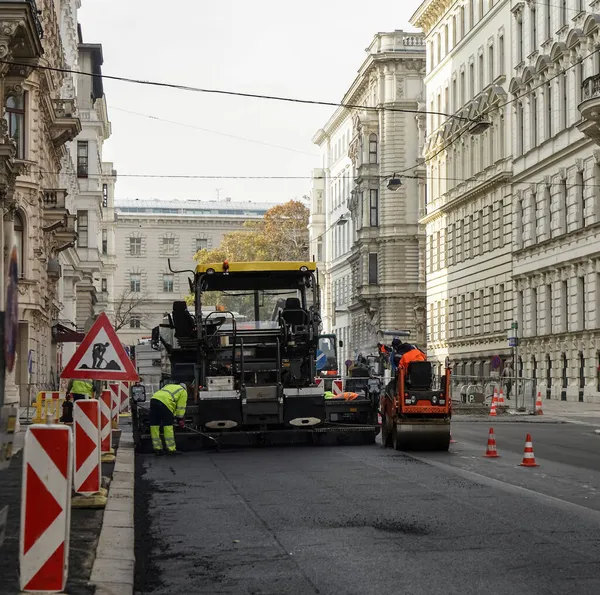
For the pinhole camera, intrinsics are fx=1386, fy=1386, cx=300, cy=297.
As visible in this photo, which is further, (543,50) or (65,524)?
(543,50)

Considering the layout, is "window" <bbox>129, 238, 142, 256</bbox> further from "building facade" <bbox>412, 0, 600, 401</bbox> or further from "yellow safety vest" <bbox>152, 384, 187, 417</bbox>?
"yellow safety vest" <bbox>152, 384, 187, 417</bbox>

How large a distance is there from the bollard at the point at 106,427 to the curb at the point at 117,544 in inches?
53.5

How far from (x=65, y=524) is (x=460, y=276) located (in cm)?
6597

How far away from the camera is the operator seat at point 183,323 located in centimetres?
2394

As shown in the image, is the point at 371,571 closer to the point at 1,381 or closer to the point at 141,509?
the point at 1,381

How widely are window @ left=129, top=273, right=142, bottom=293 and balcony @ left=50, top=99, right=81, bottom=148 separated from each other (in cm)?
8605

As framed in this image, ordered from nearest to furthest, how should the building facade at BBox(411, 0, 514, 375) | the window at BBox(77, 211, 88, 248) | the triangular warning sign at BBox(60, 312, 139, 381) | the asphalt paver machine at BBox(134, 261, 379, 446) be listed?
the triangular warning sign at BBox(60, 312, 139, 381) < the asphalt paver machine at BBox(134, 261, 379, 446) < the building facade at BBox(411, 0, 514, 375) < the window at BBox(77, 211, 88, 248)

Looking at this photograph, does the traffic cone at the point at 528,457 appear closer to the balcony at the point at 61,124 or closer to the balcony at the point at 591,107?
the balcony at the point at 591,107

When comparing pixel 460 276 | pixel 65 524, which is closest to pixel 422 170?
pixel 460 276

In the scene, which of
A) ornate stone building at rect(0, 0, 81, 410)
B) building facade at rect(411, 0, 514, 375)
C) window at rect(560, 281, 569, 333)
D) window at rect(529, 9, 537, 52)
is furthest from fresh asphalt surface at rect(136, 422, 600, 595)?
building facade at rect(411, 0, 514, 375)

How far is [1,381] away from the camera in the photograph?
6.48 metres

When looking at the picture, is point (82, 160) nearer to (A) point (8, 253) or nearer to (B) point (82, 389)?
(B) point (82, 389)

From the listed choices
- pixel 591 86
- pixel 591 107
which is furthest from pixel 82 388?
pixel 591 86

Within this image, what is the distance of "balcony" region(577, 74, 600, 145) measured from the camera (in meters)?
43.2
